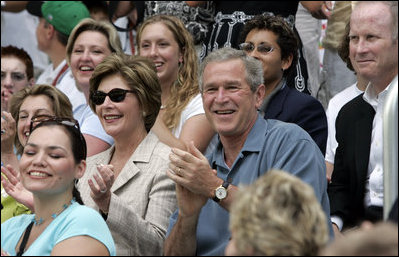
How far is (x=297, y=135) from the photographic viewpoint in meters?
4.47

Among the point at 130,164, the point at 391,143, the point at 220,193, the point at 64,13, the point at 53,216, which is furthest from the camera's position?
the point at 64,13

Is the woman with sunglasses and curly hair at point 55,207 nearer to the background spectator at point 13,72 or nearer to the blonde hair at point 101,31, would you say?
the blonde hair at point 101,31

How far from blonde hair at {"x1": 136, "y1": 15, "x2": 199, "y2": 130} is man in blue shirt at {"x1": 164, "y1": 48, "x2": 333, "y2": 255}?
1.01 meters

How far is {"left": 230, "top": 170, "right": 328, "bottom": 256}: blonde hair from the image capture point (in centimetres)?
256

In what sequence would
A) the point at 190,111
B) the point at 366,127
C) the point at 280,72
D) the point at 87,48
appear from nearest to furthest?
the point at 366,127, the point at 280,72, the point at 190,111, the point at 87,48

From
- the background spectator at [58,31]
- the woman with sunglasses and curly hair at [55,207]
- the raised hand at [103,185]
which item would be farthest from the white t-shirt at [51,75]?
the woman with sunglasses and curly hair at [55,207]

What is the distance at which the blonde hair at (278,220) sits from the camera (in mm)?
2561

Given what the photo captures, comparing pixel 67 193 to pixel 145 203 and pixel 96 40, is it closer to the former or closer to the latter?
pixel 145 203

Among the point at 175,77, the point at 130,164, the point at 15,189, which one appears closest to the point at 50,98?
the point at 175,77

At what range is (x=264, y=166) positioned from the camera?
4.47 m

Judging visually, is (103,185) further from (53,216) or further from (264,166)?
(264,166)

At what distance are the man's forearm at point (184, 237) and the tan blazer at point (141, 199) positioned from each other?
24 cm

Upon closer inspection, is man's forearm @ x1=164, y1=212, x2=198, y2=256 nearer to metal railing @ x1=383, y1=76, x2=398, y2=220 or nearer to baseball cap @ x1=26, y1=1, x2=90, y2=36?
metal railing @ x1=383, y1=76, x2=398, y2=220

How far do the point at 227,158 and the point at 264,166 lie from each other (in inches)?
11.5
